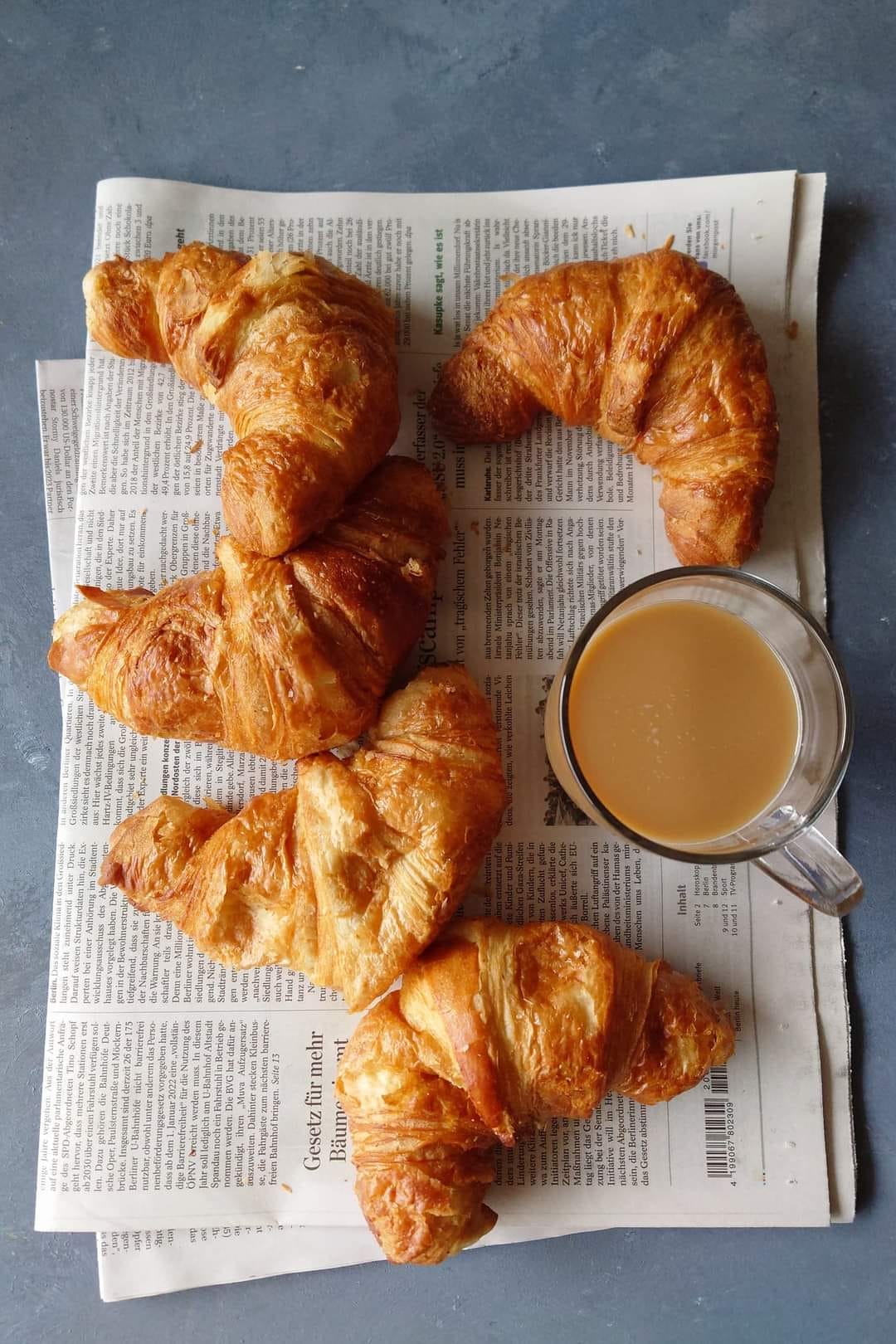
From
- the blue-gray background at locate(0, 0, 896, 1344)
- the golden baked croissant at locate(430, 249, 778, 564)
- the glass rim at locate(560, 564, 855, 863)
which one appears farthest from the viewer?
the blue-gray background at locate(0, 0, 896, 1344)

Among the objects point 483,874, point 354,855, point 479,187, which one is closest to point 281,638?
point 354,855

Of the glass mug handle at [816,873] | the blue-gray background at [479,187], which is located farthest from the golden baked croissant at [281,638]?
the glass mug handle at [816,873]

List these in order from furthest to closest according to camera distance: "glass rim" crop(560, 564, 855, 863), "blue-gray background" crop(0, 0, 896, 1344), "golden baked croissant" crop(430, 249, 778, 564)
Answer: "blue-gray background" crop(0, 0, 896, 1344) < "golden baked croissant" crop(430, 249, 778, 564) < "glass rim" crop(560, 564, 855, 863)

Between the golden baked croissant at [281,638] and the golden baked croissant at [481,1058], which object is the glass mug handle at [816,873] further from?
the golden baked croissant at [281,638]

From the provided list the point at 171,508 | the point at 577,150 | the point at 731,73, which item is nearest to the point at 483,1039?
the point at 171,508

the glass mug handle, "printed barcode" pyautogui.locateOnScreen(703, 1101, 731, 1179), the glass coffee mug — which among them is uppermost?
the glass coffee mug

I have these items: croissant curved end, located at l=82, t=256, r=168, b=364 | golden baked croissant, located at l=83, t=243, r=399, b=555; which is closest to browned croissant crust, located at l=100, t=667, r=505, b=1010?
golden baked croissant, located at l=83, t=243, r=399, b=555

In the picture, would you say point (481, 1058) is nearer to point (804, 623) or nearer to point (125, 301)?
point (804, 623)

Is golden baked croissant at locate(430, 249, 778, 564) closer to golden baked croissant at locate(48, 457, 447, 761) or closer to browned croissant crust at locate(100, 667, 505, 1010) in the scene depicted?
golden baked croissant at locate(48, 457, 447, 761)
